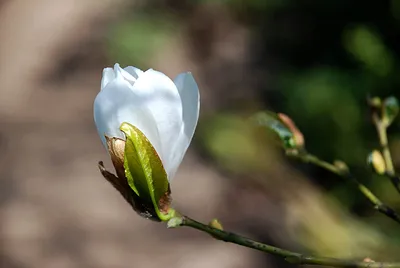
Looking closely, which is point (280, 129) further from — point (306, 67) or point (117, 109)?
point (306, 67)

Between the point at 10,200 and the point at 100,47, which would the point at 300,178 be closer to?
the point at 10,200

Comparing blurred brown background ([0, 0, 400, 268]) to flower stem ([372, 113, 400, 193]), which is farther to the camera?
blurred brown background ([0, 0, 400, 268])

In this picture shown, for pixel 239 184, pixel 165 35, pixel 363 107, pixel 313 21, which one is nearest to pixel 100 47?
pixel 165 35

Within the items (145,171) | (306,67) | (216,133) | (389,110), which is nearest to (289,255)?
(145,171)

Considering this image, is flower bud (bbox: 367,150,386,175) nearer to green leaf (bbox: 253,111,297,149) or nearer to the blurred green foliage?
green leaf (bbox: 253,111,297,149)

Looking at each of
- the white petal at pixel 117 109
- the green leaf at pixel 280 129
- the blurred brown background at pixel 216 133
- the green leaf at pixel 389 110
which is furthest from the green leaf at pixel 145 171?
the blurred brown background at pixel 216 133

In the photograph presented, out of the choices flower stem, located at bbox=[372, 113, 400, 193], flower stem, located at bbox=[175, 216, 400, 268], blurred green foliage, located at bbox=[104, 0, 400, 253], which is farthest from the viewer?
blurred green foliage, located at bbox=[104, 0, 400, 253]

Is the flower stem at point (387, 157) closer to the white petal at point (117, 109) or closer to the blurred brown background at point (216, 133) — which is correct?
the white petal at point (117, 109)

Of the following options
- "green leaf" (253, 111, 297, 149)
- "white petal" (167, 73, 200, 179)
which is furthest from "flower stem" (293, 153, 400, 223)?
"white petal" (167, 73, 200, 179)
